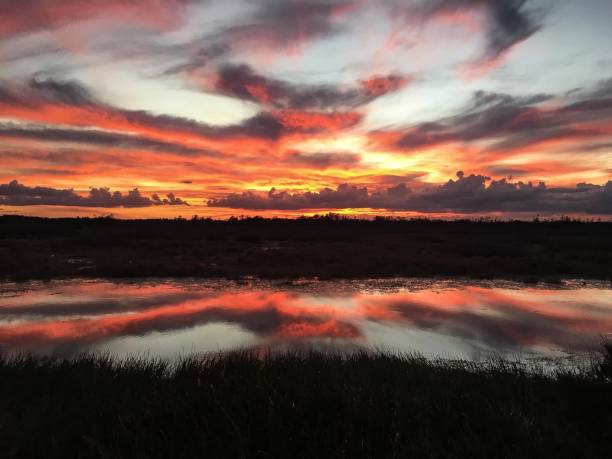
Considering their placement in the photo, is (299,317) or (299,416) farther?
(299,317)

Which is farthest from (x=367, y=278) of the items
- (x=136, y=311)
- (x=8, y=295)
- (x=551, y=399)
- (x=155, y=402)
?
(x=155, y=402)

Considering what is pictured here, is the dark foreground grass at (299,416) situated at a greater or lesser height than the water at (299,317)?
greater

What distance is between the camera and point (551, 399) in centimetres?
686

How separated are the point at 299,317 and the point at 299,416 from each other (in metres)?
10.4

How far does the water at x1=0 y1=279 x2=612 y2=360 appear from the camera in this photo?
486 inches

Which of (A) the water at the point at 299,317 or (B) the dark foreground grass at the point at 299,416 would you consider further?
(A) the water at the point at 299,317

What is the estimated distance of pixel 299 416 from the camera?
534 cm

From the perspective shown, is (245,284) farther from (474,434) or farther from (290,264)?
(474,434)

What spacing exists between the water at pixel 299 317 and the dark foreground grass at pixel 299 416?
4109 mm

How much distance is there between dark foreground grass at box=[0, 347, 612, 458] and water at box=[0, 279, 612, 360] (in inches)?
162

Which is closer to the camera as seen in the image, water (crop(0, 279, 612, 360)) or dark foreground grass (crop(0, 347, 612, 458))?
dark foreground grass (crop(0, 347, 612, 458))

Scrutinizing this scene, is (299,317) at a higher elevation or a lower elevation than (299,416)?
lower

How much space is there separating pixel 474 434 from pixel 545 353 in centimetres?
806

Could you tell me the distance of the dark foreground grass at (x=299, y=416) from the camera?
482cm
